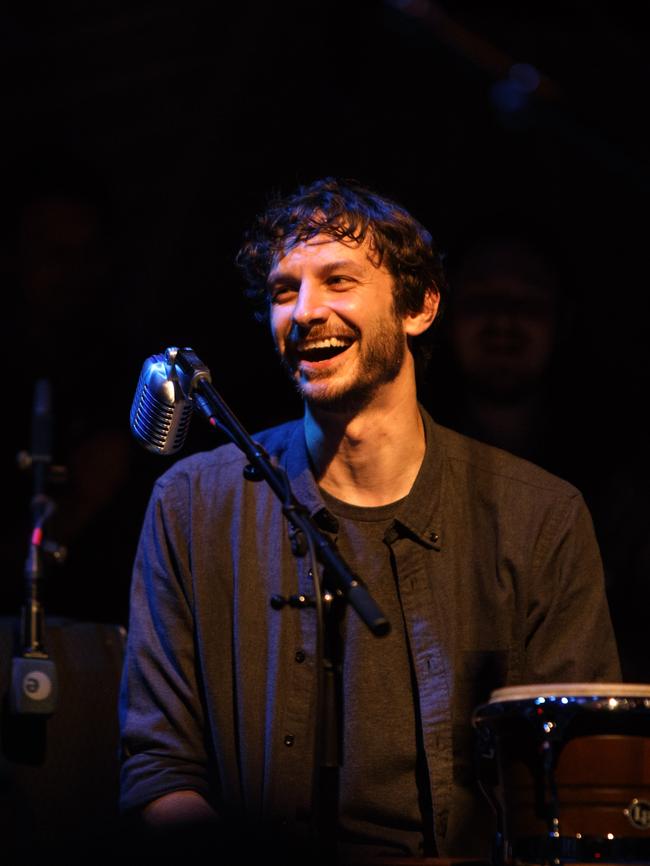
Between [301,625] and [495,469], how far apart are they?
2.51ft

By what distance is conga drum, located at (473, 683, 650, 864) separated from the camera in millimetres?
2504

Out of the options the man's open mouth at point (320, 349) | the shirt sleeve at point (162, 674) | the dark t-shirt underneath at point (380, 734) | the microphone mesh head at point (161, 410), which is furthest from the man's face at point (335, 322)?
the microphone mesh head at point (161, 410)

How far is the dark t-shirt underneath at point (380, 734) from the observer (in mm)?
3240

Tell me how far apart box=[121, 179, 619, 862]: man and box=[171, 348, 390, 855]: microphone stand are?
839mm

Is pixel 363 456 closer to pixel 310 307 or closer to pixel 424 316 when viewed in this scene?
pixel 310 307

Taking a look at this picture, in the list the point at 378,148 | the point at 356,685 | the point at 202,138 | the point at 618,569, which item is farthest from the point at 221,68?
the point at 356,685

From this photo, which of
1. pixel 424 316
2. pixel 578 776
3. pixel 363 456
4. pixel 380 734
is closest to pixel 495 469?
pixel 363 456

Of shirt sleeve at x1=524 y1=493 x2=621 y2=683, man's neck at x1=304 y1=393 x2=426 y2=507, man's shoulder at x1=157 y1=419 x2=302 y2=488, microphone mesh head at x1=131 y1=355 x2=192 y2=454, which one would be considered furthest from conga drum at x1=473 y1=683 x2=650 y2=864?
man's shoulder at x1=157 y1=419 x2=302 y2=488

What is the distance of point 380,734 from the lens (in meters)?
3.30

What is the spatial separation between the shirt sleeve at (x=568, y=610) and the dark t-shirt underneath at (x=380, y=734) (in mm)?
392

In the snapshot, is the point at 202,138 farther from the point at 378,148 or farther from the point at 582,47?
the point at 582,47

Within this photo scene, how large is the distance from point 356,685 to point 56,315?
2351mm

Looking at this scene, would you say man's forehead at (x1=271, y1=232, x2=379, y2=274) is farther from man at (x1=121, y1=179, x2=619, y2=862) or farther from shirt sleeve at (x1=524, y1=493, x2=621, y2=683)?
shirt sleeve at (x1=524, y1=493, x2=621, y2=683)

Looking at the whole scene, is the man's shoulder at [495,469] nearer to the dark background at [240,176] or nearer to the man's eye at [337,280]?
the man's eye at [337,280]
